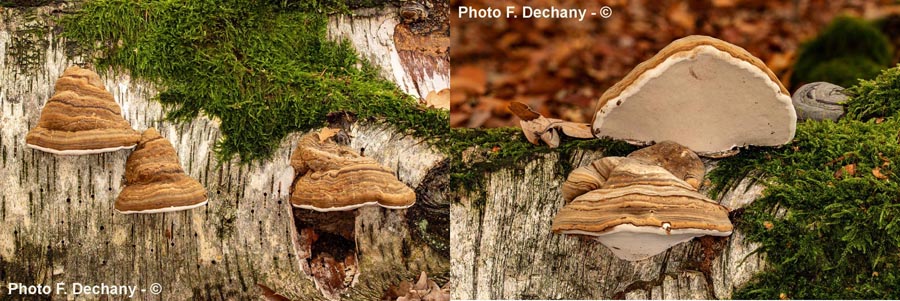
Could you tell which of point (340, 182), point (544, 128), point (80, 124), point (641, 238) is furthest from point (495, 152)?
point (80, 124)

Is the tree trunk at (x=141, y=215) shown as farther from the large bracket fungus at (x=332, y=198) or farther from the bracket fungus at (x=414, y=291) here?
the bracket fungus at (x=414, y=291)

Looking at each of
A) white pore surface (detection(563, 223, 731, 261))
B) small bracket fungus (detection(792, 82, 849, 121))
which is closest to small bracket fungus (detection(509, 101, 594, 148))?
white pore surface (detection(563, 223, 731, 261))

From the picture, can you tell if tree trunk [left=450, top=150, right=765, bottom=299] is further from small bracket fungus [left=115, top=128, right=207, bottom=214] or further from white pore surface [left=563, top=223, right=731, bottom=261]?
small bracket fungus [left=115, top=128, right=207, bottom=214]

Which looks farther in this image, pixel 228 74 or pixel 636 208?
pixel 228 74

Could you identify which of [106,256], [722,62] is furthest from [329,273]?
[722,62]

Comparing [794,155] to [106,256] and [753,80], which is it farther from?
[106,256]

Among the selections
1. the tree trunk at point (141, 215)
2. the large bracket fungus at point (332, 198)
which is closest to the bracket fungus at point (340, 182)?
the large bracket fungus at point (332, 198)

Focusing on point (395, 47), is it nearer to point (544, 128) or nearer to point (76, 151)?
point (544, 128)

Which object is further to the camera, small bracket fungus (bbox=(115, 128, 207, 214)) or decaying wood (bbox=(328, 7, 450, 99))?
decaying wood (bbox=(328, 7, 450, 99))
